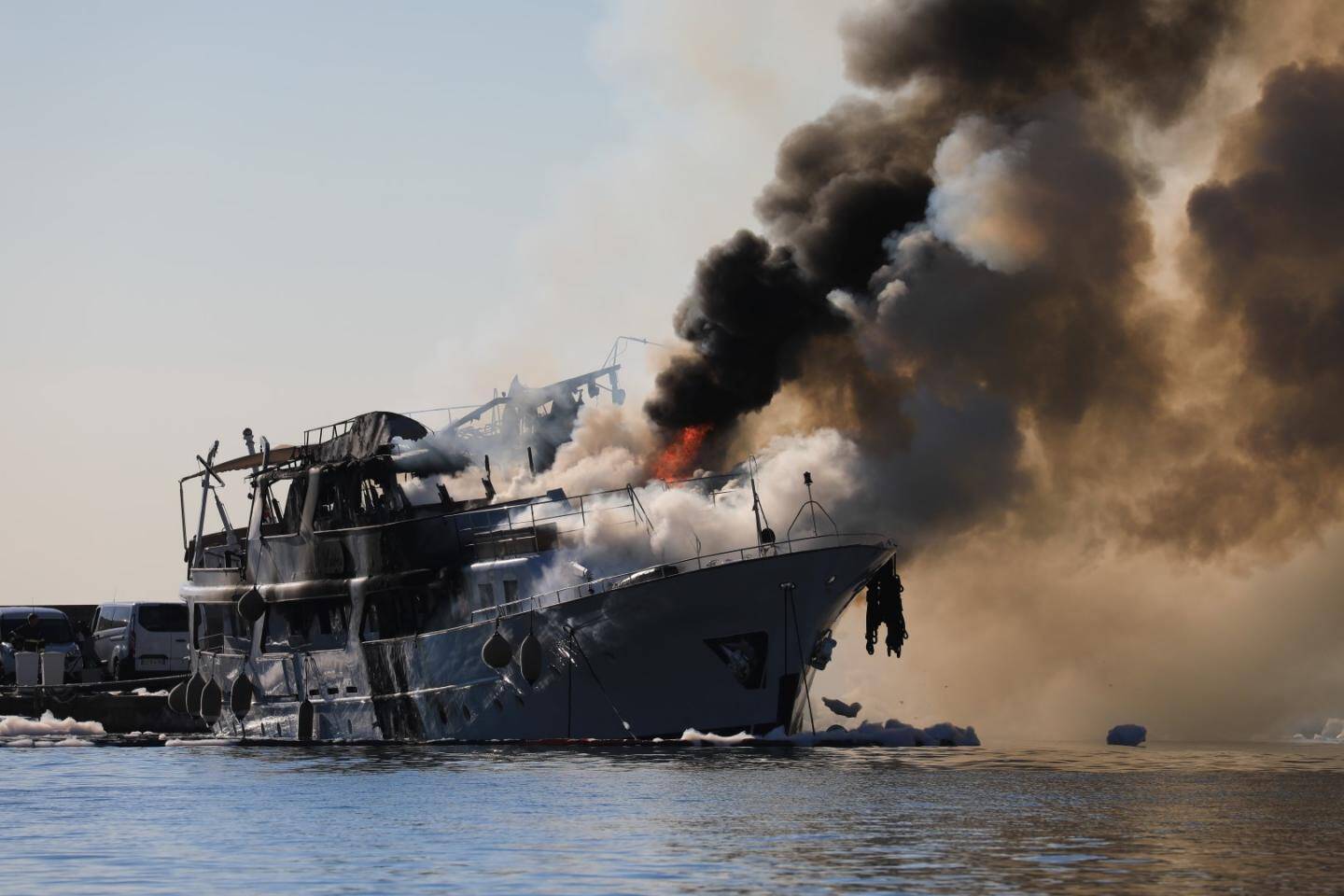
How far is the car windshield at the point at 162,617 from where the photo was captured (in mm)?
87562

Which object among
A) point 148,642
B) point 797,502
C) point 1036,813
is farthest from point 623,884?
point 148,642

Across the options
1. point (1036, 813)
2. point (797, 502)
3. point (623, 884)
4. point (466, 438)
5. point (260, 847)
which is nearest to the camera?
point (623, 884)

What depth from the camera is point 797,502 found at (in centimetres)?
5738

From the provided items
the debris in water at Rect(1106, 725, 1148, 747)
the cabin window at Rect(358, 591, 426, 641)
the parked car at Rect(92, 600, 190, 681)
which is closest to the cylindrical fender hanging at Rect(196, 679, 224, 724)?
the cabin window at Rect(358, 591, 426, 641)

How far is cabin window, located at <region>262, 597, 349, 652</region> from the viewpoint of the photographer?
61656 mm

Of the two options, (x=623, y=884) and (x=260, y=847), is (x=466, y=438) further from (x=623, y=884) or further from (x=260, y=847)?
(x=623, y=884)

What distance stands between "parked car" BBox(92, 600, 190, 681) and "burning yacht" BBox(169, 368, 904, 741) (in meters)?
17.8

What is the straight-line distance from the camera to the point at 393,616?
59188mm

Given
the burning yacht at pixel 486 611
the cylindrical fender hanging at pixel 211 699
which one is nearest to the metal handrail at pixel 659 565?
the burning yacht at pixel 486 611

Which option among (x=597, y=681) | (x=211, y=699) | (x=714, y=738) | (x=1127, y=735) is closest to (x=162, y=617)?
(x=211, y=699)

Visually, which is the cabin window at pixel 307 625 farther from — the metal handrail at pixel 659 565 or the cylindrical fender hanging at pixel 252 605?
the metal handrail at pixel 659 565

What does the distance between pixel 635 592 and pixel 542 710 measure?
194 inches

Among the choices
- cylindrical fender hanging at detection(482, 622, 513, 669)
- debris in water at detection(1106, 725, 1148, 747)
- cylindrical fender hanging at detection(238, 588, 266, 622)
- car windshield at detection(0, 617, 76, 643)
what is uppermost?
car windshield at detection(0, 617, 76, 643)

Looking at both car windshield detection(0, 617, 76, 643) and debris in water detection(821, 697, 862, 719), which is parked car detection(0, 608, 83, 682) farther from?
debris in water detection(821, 697, 862, 719)
